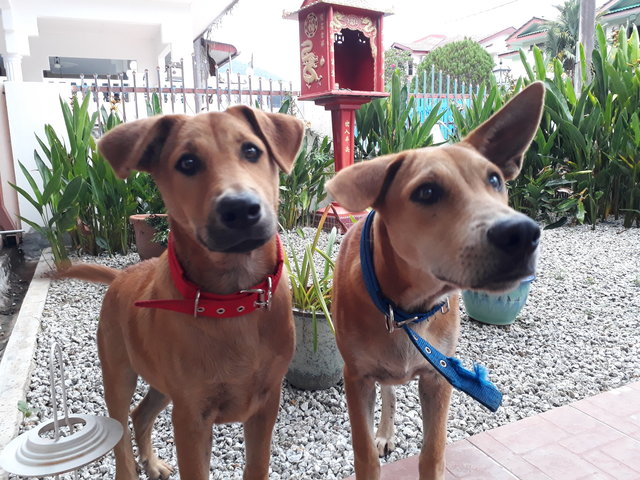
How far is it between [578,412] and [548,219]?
186 inches

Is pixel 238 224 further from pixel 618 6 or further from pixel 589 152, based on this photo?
pixel 618 6

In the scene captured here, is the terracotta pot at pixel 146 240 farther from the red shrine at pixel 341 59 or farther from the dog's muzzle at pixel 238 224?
the dog's muzzle at pixel 238 224

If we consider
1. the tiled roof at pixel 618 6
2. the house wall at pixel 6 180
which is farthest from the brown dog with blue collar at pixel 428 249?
the tiled roof at pixel 618 6

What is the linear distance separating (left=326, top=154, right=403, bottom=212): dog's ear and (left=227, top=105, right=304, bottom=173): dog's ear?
200 millimetres

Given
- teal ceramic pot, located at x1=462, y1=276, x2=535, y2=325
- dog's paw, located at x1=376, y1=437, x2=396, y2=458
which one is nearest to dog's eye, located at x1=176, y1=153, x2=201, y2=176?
dog's paw, located at x1=376, y1=437, x2=396, y2=458

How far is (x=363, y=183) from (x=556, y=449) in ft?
5.51

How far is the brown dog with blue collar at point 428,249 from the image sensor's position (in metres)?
1.47

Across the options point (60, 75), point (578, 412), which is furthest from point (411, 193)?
point (60, 75)

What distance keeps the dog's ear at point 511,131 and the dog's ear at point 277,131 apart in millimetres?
633

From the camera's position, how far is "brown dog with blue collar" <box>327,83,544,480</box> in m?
1.47

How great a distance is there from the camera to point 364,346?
1981 millimetres

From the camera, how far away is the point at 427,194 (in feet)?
5.44

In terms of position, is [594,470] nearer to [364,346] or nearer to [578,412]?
[578,412]

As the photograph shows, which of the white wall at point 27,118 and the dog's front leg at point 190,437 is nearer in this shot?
the dog's front leg at point 190,437
